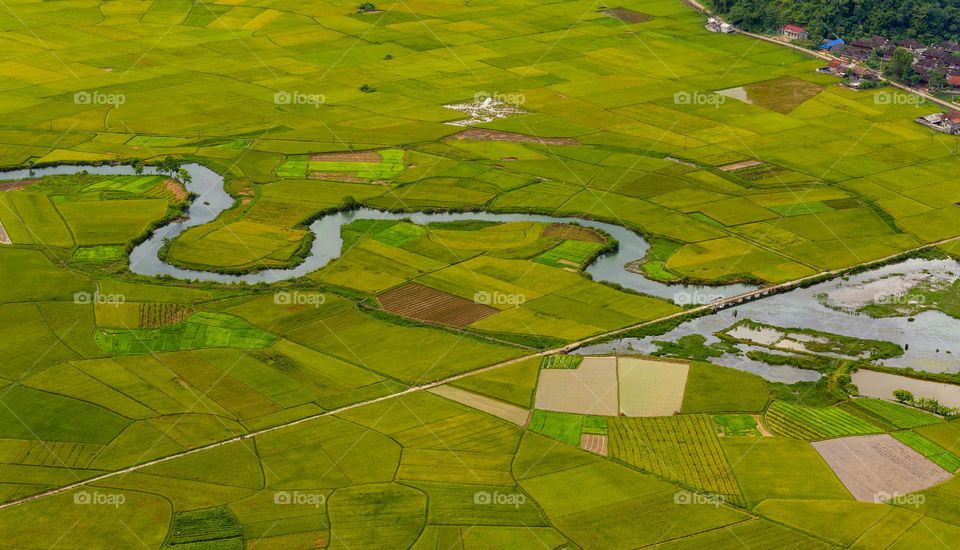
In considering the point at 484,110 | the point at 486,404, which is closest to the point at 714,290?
the point at 486,404

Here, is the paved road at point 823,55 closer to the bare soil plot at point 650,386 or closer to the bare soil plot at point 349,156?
the bare soil plot at point 349,156

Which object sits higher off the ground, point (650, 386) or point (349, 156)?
point (349, 156)

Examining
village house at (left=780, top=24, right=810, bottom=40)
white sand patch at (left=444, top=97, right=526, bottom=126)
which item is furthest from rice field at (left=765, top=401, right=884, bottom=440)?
village house at (left=780, top=24, right=810, bottom=40)

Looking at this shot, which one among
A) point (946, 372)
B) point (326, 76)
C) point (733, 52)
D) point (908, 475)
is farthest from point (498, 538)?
point (733, 52)

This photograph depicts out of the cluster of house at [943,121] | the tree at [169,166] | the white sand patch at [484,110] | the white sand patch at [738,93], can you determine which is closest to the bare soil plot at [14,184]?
the tree at [169,166]

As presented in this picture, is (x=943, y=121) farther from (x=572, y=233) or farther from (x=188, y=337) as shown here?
(x=188, y=337)

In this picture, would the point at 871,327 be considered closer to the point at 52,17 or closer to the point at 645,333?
the point at 645,333
